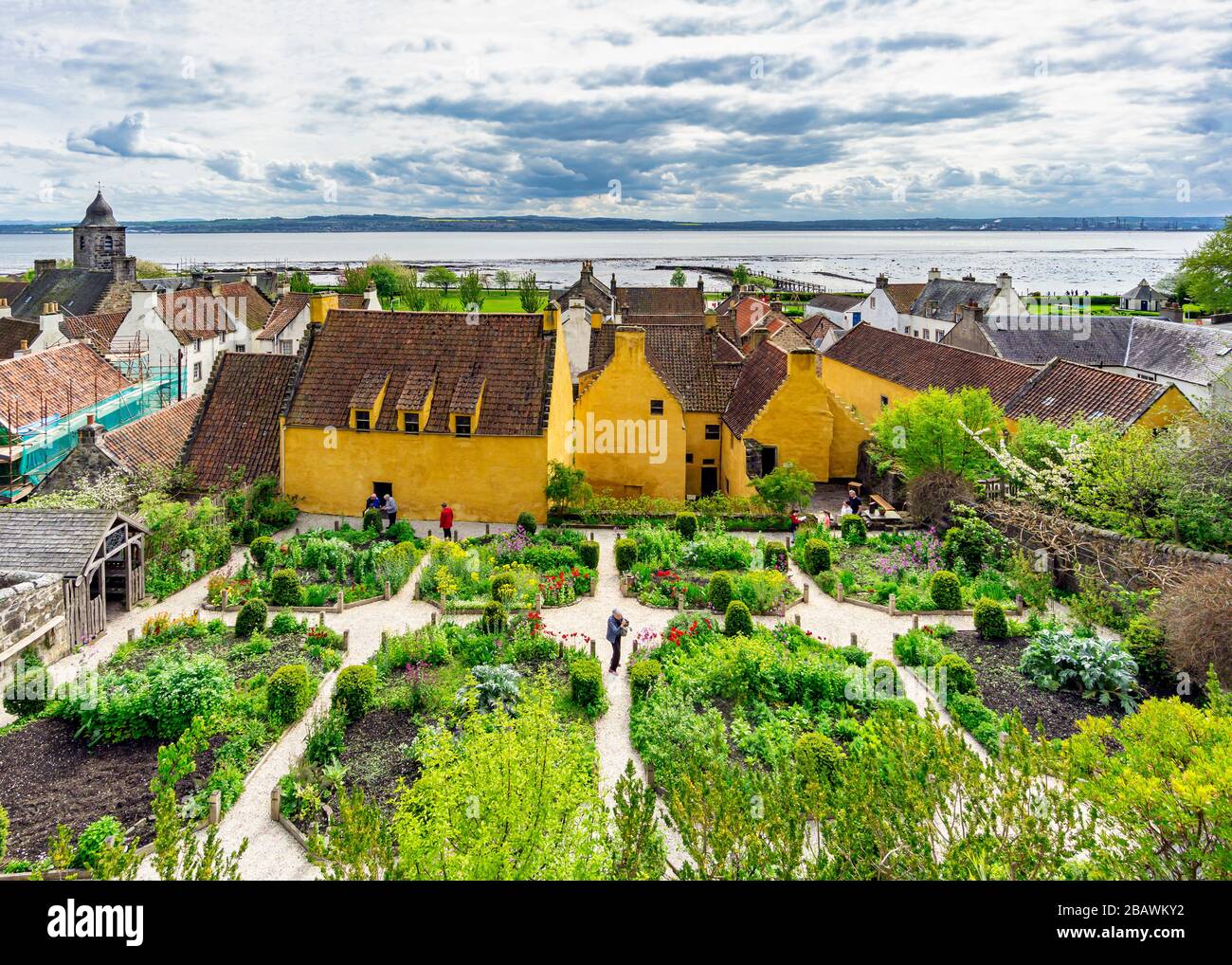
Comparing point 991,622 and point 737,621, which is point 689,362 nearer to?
point 737,621

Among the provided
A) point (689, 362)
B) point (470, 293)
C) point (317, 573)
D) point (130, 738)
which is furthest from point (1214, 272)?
point (130, 738)

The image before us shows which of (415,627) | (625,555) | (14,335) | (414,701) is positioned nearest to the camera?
(414,701)

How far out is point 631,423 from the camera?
33125 mm

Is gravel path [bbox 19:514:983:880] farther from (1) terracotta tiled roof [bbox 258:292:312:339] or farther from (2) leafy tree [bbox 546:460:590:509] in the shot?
(1) terracotta tiled roof [bbox 258:292:312:339]

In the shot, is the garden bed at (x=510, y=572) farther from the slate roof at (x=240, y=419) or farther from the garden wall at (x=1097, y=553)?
the garden wall at (x=1097, y=553)

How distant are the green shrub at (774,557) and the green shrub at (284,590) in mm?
12957

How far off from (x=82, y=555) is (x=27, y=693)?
482 cm

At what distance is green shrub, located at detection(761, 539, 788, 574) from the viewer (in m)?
25.2

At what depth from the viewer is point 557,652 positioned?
62.8 feet

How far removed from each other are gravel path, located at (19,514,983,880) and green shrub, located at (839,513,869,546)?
2567 mm

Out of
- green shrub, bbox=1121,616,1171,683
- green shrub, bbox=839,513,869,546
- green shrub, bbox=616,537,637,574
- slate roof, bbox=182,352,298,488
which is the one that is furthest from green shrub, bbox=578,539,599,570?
green shrub, bbox=1121,616,1171,683

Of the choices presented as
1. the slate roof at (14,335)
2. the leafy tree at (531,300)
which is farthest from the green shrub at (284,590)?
the leafy tree at (531,300)

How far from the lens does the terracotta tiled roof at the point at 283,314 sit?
63.8 meters

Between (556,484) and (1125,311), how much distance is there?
280 feet
